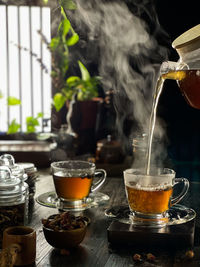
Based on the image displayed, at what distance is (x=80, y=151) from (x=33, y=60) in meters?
2.46

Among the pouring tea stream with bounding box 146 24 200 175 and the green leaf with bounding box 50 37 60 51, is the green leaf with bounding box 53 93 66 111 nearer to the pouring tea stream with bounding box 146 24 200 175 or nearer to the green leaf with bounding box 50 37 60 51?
the green leaf with bounding box 50 37 60 51

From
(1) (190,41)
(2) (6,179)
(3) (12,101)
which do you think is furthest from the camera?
(3) (12,101)

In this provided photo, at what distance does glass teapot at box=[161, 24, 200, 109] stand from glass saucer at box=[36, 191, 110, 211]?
0.47 m

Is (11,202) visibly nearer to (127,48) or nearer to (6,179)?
(6,179)

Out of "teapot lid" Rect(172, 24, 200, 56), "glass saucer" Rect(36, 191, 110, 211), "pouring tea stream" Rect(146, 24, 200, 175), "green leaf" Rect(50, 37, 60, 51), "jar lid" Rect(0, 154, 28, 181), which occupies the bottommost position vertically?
"glass saucer" Rect(36, 191, 110, 211)

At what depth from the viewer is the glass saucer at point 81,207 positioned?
1465 mm

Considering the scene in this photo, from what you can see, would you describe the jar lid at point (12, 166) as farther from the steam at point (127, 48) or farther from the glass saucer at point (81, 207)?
the steam at point (127, 48)

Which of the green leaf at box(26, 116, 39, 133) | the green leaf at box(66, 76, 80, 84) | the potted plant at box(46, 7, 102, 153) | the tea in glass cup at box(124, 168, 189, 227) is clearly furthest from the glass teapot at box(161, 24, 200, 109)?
the green leaf at box(26, 116, 39, 133)

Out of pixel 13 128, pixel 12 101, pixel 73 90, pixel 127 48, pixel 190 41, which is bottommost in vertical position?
pixel 13 128

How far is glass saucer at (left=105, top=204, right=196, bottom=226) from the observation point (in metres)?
1.21

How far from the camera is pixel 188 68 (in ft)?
4.54

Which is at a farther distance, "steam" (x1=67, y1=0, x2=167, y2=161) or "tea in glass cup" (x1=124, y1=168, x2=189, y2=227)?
"steam" (x1=67, y1=0, x2=167, y2=161)

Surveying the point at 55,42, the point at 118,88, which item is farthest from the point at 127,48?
the point at 55,42

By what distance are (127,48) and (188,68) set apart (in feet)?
5.26
